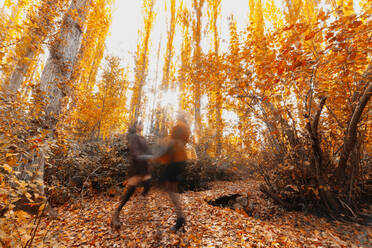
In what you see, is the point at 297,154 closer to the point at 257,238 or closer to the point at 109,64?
the point at 257,238

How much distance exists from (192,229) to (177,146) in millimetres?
1433

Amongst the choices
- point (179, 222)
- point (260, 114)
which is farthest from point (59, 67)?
point (260, 114)

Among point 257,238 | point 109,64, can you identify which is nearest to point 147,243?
point 257,238

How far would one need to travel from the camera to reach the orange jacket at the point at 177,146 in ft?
8.60

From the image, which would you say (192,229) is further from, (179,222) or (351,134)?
(351,134)

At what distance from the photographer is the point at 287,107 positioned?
3480 mm

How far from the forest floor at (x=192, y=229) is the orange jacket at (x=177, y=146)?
1173 millimetres

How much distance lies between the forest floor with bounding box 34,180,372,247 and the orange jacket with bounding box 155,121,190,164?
1173mm

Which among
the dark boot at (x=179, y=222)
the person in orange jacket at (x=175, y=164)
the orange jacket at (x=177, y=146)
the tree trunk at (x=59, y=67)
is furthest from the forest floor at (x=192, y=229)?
the tree trunk at (x=59, y=67)

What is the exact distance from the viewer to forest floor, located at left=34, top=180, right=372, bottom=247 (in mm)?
2438

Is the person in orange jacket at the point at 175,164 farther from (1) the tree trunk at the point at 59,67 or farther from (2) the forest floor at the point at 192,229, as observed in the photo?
(1) the tree trunk at the point at 59,67

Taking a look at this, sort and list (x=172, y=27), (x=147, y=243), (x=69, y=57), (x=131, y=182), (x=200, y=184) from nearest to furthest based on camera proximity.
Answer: (x=147, y=243)
(x=131, y=182)
(x=69, y=57)
(x=200, y=184)
(x=172, y=27)

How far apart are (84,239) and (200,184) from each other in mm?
4115

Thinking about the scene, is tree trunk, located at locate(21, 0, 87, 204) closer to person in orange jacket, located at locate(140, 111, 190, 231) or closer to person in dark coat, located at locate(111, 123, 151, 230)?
person in dark coat, located at locate(111, 123, 151, 230)
